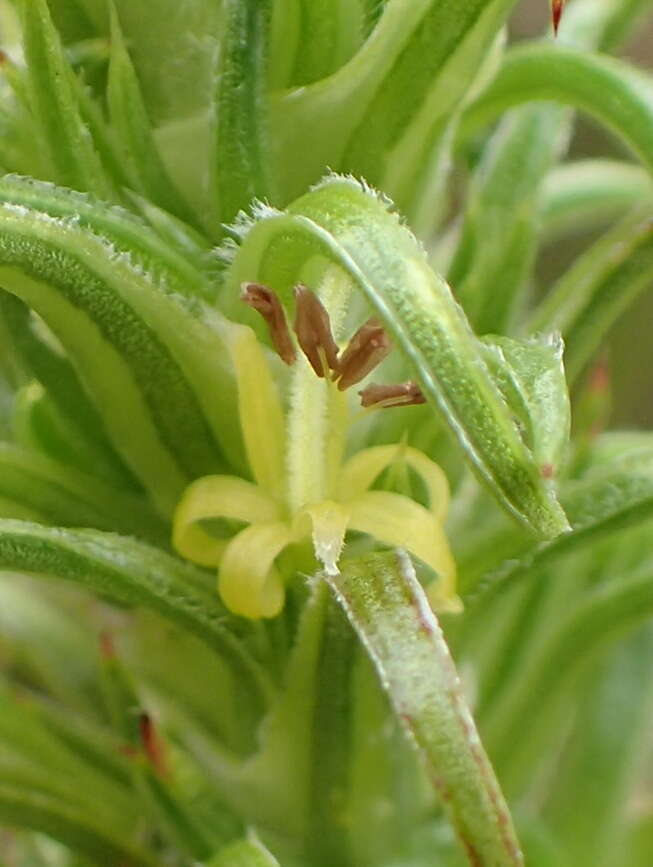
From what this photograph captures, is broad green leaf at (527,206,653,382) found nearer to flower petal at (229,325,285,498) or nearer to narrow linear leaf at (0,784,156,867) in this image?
flower petal at (229,325,285,498)

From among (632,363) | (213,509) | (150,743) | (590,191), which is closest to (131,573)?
(213,509)

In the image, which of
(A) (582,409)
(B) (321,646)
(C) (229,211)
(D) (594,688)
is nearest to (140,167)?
(C) (229,211)

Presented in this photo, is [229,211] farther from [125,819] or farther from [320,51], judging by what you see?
[125,819]

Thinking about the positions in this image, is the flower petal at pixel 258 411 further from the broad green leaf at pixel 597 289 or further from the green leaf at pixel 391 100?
the broad green leaf at pixel 597 289

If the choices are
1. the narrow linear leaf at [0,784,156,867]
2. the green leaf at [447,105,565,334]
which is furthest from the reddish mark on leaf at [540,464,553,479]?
the narrow linear leaf at [0,784,156,867]

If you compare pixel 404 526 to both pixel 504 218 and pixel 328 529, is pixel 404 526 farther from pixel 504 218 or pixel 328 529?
pixel 504 218

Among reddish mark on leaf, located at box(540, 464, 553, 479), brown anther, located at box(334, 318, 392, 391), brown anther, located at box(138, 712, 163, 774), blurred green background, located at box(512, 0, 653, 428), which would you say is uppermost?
blurred green background, located at box(512, 0, 653, 428)
